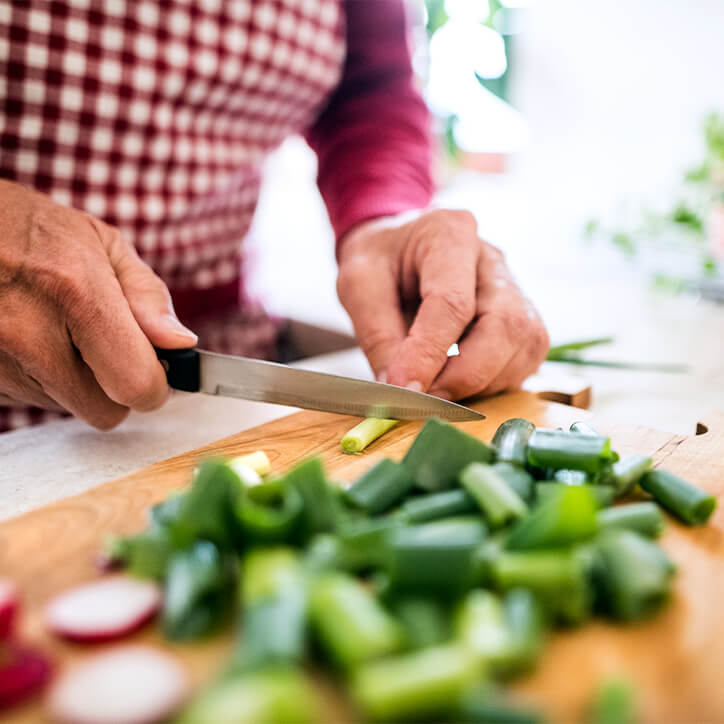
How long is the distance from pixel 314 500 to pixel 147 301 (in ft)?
1.80

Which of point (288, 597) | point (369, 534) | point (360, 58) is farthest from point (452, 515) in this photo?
point (360, 58)

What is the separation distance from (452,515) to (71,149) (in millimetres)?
1185

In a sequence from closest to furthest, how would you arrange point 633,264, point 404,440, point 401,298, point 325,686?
point 325,686, point 404,440, point 401,298, point 633,264

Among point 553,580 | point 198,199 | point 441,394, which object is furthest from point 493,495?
point 198,199

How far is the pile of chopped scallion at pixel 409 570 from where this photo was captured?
2.06 ft

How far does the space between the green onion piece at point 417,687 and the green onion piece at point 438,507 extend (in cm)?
27

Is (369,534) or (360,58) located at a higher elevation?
(360,58)

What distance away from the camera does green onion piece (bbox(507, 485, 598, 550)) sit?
0.78 m

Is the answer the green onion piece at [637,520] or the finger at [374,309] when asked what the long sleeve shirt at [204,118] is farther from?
the green onion piece at [637,520]

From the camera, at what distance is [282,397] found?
1.32 m

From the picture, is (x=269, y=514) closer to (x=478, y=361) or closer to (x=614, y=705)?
(x=614, y=705)

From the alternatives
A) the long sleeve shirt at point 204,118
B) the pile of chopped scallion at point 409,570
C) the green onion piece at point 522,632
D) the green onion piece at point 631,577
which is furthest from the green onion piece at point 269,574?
the long sleeve shirt at point 204,118

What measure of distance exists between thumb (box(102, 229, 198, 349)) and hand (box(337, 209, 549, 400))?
1.25ft

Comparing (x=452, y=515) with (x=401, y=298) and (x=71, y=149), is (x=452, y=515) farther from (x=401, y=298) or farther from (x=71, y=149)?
(x=71, y=149)
